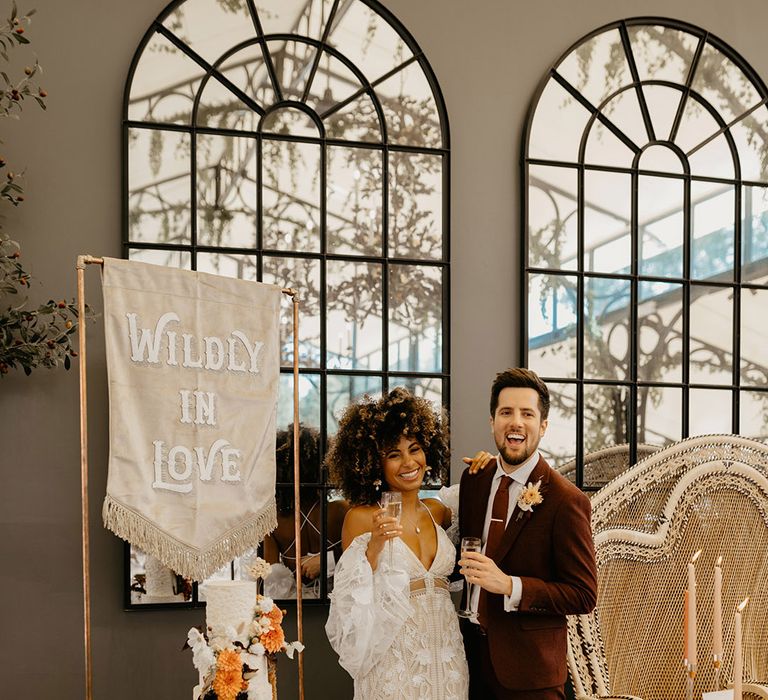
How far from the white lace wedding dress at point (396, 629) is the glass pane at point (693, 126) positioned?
2209mm

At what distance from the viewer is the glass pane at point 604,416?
3.74m

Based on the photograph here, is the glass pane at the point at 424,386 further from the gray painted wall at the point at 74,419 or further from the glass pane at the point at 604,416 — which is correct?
the glass pane at the point at 604,416

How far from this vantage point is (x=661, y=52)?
3883mm

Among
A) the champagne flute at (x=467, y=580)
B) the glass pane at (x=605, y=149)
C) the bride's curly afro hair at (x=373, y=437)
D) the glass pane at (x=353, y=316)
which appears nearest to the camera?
the champagne flute at (x=467, y=580)

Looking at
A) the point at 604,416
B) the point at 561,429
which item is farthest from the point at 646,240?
the point at 561,429

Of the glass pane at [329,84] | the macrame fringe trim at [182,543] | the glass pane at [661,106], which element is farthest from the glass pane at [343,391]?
the glass pane at [661,106]

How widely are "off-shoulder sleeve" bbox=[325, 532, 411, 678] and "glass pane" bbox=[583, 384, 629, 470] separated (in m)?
1.28

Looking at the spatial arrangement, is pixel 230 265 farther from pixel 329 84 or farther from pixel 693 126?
pixel 693 126

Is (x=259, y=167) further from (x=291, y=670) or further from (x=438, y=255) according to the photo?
(x=291, y=670)

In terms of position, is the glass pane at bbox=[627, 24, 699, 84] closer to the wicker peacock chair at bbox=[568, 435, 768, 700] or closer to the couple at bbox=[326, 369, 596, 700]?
the wicker peacock chair at bbox=[568, 435, 768, 700]

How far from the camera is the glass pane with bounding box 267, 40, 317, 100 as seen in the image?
344cm

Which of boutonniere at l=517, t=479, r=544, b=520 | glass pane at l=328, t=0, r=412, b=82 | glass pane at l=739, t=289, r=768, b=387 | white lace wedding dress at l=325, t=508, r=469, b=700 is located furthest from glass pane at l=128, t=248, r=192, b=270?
glass pane at l=739, t=289, r=768, b=387

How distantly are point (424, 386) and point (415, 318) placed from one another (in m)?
0.27

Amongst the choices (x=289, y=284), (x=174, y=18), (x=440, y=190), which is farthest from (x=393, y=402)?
(x=174, y=18)
